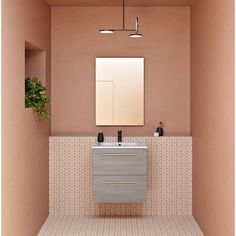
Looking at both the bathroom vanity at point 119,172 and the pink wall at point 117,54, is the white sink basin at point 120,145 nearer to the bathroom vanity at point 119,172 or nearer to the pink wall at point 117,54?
the bathroom vanity at point 119,172

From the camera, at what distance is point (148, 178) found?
5.97m

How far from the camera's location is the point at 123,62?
6.02 metres

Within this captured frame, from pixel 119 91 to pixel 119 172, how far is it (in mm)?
1091

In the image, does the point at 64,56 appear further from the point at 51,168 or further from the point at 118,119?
the point at 51,168

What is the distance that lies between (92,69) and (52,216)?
6.40 feet

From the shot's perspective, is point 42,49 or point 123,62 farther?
point 123,62

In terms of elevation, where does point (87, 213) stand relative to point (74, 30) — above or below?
below

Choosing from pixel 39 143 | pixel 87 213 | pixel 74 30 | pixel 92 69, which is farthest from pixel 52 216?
pixel 74 30

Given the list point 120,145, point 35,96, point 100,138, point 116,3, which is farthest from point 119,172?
point 116,3

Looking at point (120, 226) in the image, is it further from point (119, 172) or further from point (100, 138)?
point (100, 138)

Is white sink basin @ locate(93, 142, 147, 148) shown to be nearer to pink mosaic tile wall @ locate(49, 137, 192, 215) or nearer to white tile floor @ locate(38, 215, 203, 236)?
pink mosaic tile wall @ locate(49, 137, 192, 215)

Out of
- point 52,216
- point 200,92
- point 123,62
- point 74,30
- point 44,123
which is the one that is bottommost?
point 52,216

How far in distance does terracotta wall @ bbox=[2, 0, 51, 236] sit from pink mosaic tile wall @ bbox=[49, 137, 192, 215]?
0.36m

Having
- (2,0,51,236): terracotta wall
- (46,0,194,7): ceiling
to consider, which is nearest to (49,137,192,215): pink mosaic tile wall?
(2,0,51,236): terracotta wall
